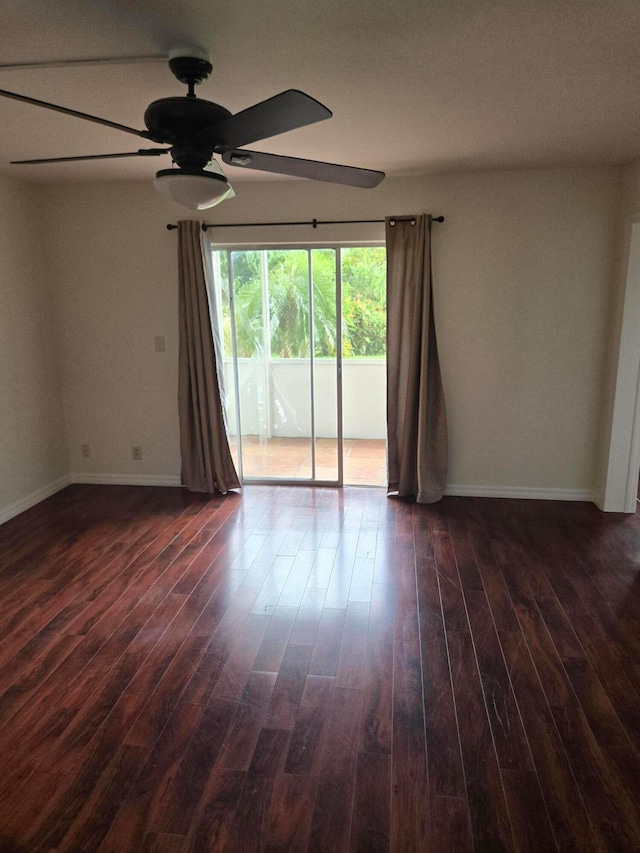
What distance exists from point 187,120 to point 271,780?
2.26 metres

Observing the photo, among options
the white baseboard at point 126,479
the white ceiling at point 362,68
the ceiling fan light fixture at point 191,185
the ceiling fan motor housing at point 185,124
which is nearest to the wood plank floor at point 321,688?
the white baseboard at point 126,479

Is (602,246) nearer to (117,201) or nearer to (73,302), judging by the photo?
(117,201)

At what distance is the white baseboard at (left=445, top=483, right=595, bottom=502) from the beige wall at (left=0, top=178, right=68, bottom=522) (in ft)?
11.1

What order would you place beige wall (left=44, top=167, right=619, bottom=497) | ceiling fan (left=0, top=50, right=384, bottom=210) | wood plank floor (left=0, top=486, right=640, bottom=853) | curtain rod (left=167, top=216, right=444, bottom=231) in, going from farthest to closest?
curtain rod (left=167, top=216, right=444, bottom=231)
beige wall (left=44, top=167, right=619, bottom=497)
wood plank floor (left=0, top=486, right=640, bottom=853)
ceiling fan (left=0, top=50, right=384, bottom=210)

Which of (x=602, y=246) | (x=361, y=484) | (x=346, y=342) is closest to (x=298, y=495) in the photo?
(x=361, y=484)

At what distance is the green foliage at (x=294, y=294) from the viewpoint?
15.0ft

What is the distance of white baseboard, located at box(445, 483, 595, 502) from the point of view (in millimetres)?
4527

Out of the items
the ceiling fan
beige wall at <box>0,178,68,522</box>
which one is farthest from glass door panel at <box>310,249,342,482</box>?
the ceiling fan

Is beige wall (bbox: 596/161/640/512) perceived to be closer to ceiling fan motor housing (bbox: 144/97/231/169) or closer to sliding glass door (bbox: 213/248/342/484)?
sliding glass door (bbox: 213/248/342/484)

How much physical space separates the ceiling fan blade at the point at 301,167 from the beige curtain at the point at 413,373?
1758 mm

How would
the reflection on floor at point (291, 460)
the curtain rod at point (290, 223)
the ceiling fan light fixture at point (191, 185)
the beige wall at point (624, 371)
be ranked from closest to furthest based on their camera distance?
the ceiling fan light fixture at point (191, 185)
the beige wall at point (624, 371)
the curtain rod at point (290, 223)
the reflection on floor at point (291, 460)

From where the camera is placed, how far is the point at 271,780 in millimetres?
1938

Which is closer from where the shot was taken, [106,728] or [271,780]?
[271,780]

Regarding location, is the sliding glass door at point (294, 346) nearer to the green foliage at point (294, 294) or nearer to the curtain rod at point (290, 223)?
the green foliage at point (294, 294)
